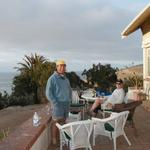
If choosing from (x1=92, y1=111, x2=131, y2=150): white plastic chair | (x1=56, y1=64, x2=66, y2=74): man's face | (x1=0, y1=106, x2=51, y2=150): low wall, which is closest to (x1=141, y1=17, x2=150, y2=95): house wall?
(x1=92, y1=111, x2=131, y2=150): white plastic chair

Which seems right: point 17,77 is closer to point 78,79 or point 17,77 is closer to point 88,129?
point 78,79

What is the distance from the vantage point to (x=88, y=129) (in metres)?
7.91

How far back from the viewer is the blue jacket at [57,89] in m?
8.57

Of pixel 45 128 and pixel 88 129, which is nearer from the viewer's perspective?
pixel 88 129

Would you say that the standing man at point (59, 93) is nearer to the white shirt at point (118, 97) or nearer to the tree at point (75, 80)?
the white shirt at point (118, 97)

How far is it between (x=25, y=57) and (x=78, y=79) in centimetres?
1165

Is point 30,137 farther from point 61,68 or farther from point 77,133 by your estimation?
point 61,68

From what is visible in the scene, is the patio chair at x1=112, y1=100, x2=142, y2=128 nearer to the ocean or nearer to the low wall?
the low wall

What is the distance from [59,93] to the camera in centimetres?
869

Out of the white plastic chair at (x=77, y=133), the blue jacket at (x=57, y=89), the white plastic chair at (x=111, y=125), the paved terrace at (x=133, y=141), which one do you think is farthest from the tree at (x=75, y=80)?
the white plastic chair at (x=77, y=133)

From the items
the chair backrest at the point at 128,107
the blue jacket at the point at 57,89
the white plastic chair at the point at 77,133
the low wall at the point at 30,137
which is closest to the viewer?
the low wall at the point at 30,137

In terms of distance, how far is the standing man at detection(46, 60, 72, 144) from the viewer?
28.2 feet

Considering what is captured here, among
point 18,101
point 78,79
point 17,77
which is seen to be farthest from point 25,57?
point 78,79

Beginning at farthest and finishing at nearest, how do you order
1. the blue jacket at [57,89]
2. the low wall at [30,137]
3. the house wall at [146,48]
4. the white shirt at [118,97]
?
1. the house wall at [146,48]
2. the white shirt at [118,97]
3. the blue jacket at [57,89]
4. the low wall at [30,137]
